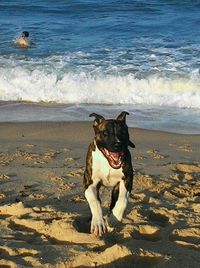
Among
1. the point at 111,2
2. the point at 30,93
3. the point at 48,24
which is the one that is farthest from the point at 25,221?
the point at 111,2

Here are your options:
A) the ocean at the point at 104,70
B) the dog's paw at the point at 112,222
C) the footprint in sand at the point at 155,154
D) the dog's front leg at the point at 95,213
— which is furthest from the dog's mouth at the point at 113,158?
the ocean at the point at 104,70

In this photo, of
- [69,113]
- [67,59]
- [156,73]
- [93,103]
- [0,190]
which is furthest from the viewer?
[67,59]

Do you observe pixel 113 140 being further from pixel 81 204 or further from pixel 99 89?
pixel 99 89

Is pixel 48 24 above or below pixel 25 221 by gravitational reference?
above

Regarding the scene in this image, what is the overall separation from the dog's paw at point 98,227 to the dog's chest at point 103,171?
1.17ft

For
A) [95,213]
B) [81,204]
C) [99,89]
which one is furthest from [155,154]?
[99,89]

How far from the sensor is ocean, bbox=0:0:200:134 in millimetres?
10047

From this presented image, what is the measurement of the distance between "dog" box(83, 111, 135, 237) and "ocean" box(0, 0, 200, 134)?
13.8 ft

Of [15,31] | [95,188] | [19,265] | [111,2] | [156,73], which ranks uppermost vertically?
[111,2]

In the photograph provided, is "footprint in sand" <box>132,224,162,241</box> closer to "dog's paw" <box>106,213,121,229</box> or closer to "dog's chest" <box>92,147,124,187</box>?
"dog's paw" <box>106,213,121,229</box>

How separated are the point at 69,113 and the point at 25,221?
5360mm

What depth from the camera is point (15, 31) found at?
18.3 m

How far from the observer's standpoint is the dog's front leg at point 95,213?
4359mm

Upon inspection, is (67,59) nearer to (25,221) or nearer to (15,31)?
(15,31)
